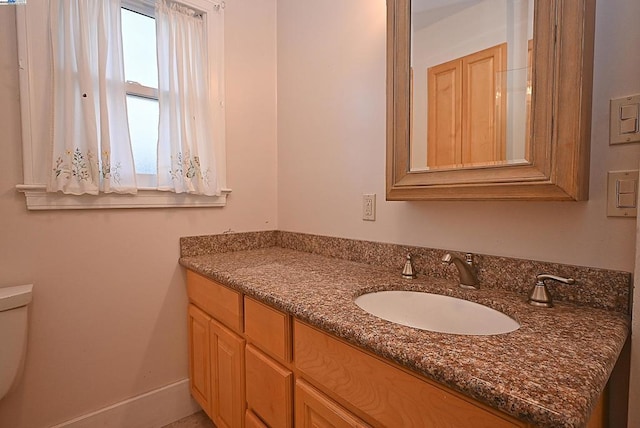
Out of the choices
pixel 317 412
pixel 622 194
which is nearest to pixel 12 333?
pixel 317 412

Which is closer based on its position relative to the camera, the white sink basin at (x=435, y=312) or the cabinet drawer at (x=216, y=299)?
the white sink basin at (x=435, y=312)

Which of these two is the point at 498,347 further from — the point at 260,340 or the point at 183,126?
the point at 183,126

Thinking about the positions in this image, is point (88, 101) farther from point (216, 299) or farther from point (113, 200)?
point (216, 299)

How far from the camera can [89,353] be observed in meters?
1.41

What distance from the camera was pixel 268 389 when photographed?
3.37 ft

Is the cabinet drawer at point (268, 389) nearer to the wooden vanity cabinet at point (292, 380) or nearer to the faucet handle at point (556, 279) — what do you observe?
the wooden vanity cabinet at point (292, 380)

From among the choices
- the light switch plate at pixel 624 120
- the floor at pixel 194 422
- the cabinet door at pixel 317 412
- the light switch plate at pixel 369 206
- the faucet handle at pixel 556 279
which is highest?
the light switch plate at pixel 624 120

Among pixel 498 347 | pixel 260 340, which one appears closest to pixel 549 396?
pixel 498 347

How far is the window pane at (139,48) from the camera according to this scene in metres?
1.48

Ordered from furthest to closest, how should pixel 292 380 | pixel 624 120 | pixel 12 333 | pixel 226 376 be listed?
pixel 226 376 → pixel 12 333 → pixel 292 380 → pixel 624 120

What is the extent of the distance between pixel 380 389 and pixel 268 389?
0.51 metres

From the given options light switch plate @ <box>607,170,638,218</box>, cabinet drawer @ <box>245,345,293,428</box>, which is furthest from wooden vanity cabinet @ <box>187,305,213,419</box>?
light switch plate @ <box>607,170,638,218</box>

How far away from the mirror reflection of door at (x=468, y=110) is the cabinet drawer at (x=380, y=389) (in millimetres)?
705

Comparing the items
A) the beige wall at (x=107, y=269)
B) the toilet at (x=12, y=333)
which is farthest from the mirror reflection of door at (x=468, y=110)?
the toilet at (x=12, y=333)
